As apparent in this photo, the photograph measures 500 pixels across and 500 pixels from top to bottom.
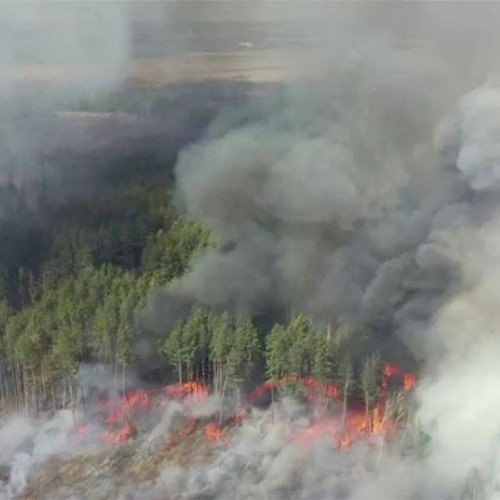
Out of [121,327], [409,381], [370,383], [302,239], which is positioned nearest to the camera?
[370,383]

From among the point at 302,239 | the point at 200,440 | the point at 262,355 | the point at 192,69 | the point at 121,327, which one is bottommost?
the point at 200,440

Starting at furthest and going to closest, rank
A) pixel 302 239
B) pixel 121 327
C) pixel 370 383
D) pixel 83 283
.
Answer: pixel 302 239 < pixel 83 283 < pixel 121 327 < pixel 370 383

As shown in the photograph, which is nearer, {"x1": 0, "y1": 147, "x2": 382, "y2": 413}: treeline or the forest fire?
the forest fire

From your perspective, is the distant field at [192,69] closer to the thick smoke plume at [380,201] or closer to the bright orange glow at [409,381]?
the thick smoke plume at [380,201]

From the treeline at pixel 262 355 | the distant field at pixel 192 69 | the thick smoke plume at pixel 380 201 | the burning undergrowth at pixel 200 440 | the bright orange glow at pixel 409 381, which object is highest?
the distant field at pixel 192 69

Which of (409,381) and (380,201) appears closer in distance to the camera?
(409,381)

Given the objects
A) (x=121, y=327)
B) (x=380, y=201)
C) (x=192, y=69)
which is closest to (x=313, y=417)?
(x=121, y=327)

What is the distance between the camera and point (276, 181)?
8.46 m

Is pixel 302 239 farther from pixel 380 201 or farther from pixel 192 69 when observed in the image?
pixel 192 69

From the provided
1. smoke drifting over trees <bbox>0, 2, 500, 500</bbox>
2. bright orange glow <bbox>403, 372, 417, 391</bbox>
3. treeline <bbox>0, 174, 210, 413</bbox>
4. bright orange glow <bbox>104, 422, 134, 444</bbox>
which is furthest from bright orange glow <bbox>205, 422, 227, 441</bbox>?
bright orange glow <bbox>403, 372, 417, 391</bbox>

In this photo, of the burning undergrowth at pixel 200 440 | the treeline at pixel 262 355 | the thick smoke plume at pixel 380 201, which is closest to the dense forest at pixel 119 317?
the treeline at pixel 262 355

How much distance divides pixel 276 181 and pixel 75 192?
2334 mm

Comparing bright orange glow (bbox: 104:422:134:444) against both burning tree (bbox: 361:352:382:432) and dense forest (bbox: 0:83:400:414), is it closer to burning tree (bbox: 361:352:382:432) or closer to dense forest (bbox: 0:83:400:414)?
dense forest (bbox: 0:83:400:414)

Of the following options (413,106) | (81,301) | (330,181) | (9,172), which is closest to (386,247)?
(330,181)
